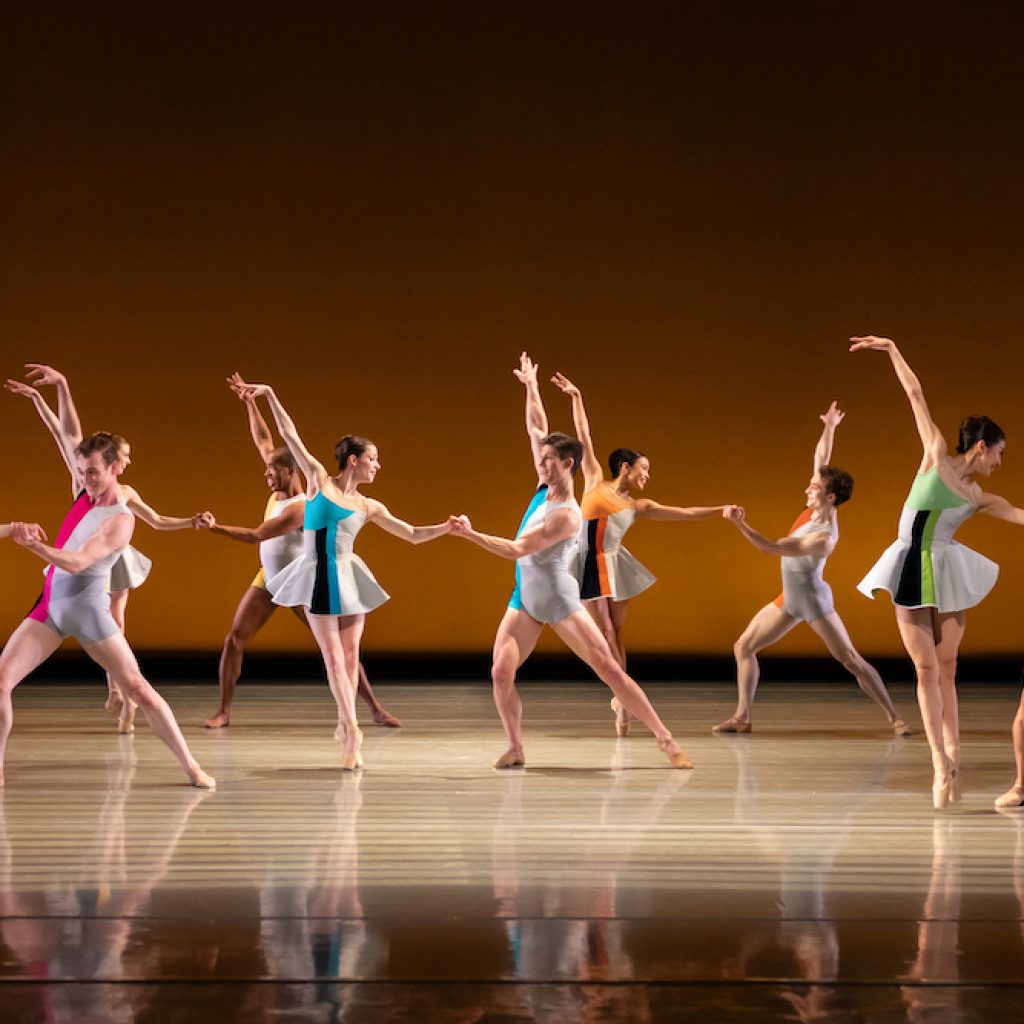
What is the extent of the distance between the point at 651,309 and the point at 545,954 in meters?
8.02

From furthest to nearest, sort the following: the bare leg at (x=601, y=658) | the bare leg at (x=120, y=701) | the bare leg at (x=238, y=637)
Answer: the bare leg at (x=238, y=637)
the bare leg at (x=120, y=701)
the bare leg at (x=601, y=658)

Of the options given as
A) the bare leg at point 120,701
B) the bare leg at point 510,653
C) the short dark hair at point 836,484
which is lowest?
the bare leg at point 120,701

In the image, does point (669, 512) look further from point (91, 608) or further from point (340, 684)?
point (91, 608)

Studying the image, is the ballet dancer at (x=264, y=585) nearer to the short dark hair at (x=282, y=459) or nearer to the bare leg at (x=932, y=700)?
the short dark hair at (x=282, y=459)

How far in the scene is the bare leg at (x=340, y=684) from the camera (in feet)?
20.5

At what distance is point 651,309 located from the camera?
1102 centimetres

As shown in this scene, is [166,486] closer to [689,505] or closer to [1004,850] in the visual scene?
[689,505]

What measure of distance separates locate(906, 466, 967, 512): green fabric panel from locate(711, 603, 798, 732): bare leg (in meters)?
2.02

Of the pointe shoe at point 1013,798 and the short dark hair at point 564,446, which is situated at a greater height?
the short dark hair at point 564,446

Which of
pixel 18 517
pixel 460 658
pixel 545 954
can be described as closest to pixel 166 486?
pixel 18 517

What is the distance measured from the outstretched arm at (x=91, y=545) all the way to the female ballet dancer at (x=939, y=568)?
269 cm

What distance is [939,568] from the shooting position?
A: 5500 mm

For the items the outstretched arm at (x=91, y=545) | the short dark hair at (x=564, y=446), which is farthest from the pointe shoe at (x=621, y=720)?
the outstretched arm at (x=91, y=545)

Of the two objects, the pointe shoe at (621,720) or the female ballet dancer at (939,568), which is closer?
the female ballet dancer at (939,568)
